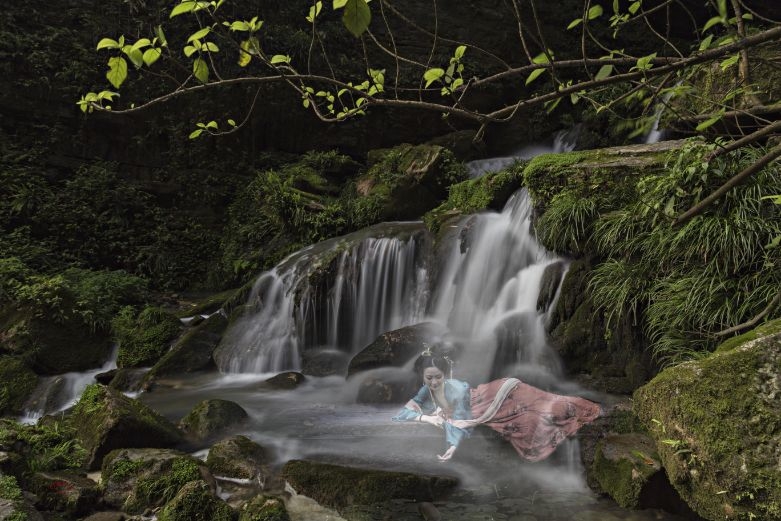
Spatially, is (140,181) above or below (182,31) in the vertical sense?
below

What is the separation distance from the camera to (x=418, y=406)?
4703mm

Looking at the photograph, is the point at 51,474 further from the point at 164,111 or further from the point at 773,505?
the point at 164,111

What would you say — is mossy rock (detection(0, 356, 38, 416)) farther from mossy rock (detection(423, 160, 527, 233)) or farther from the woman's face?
mossy rock (detection(423, 160, 527, 233))

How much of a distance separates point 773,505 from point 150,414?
4.83 metres

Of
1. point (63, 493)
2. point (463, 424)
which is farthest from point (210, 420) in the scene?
point (463, 424)

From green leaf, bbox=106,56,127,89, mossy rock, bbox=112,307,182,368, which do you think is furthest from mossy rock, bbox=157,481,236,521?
mossy rock, bbox=112,307,182,368

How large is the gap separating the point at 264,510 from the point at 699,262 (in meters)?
4.34

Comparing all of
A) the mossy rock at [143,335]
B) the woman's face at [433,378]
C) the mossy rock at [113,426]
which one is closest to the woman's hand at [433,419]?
the woman's face at [433,378]

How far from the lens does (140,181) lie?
13.5 metres

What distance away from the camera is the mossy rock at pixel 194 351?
24.7 ft

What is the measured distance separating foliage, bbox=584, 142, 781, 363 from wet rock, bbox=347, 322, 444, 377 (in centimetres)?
227

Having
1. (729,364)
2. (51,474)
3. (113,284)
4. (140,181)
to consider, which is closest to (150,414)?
(51,474)

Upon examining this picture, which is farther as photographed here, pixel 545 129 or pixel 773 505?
pixel 545 129

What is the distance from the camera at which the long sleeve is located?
15.2 feet
